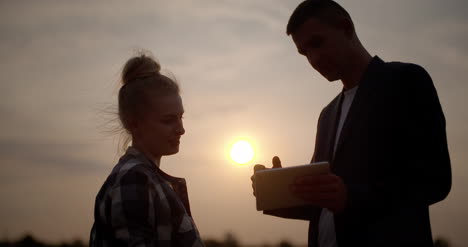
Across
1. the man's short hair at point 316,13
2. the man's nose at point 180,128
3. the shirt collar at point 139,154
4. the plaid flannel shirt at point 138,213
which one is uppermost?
the man's short hair at point 316,13

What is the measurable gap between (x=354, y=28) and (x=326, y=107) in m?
0.87

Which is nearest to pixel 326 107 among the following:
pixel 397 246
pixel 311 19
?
pixel 311 19

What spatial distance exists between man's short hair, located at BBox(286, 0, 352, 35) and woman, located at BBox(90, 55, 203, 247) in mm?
1251

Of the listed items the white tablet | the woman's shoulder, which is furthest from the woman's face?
the white tablet

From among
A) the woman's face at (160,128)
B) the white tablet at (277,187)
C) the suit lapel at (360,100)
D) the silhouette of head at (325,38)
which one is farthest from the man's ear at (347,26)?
the woman's face at (160,128)

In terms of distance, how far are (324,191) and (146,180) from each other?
1251mm

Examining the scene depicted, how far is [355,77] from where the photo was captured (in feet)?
12.9

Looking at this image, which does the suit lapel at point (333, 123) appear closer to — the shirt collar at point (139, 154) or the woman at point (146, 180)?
the woman at point (146, 180)

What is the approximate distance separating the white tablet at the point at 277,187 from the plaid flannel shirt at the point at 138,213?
23.2 inches

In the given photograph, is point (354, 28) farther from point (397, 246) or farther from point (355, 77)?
point (397, 246)

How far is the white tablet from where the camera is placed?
3.10 m

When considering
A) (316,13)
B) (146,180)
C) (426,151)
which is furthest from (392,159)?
(146,180)

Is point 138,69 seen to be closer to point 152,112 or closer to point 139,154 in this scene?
point 152,112

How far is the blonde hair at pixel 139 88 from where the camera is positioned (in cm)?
370
